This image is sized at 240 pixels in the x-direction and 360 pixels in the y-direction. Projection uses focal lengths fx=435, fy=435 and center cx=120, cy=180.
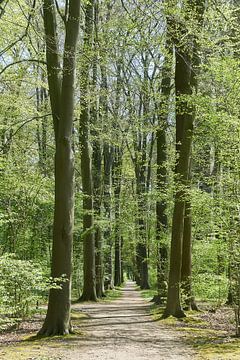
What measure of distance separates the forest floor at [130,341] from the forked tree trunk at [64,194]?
0.52 metres

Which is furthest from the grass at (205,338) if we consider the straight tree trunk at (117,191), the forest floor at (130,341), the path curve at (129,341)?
the straight tree trunk at (117,191)

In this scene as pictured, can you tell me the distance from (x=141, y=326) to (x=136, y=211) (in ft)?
30.1

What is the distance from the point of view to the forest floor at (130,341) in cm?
724

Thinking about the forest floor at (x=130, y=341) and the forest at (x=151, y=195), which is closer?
the forest floor at (x=130, y=341)

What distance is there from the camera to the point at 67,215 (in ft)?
31.1

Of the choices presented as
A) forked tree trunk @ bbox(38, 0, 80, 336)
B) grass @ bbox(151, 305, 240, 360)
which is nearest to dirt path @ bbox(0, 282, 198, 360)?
grass @ bbox(151, 305, 240, 360)

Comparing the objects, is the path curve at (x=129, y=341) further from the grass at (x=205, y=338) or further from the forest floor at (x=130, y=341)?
the grass at (x=205, y=338)

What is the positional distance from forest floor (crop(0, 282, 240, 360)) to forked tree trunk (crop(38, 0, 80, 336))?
52 centimetres

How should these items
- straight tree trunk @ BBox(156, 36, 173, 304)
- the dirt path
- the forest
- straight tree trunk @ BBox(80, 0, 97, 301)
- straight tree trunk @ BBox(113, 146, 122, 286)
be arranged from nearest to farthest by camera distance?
the dirt path → the forest → straight tree trunk @ BBox(156, 36, 173, 304) → straight tree trunk @ BBox(80, 0, 97, 301) → straight tree trunk @ BBox(113, 146, 122, 286)

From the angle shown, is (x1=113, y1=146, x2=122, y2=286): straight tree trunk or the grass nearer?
the grass

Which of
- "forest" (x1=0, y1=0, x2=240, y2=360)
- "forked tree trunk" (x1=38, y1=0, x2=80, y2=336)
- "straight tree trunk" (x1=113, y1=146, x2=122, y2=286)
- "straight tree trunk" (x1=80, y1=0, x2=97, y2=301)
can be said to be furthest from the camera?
"straight tree trunk" (x1=113, y1=146, x2=122, y2=286)

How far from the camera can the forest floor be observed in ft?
23.8

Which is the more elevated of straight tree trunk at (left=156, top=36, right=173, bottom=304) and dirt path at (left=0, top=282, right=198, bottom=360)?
straight tree trunk at (left=156, top=36, right=173, bottom=304)

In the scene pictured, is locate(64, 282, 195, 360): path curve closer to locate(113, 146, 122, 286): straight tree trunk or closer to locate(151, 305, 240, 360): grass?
locate(151, 305, 240, 360): grass
